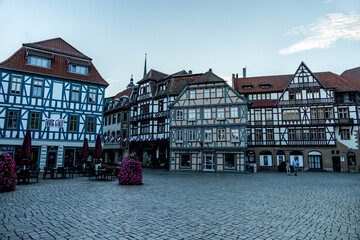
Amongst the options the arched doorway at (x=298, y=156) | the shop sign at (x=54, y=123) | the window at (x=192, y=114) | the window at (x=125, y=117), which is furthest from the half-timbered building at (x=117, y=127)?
the arched doorway at (x=298, y=156)

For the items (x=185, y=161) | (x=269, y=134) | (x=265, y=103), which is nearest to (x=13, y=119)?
(x=185, y=161)

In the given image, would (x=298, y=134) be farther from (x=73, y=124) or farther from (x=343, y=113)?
(x=73, y=124)

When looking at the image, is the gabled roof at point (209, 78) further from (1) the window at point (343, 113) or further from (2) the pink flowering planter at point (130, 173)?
(1) the window at point (343, 113)

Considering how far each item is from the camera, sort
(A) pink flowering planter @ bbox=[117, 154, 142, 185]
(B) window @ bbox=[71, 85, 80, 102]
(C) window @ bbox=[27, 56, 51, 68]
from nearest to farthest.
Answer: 1. (A) pink flowering planter @ bbox=[117, 154, 142, 185]
2. (C) window @ bbox=[27, 56, 51, 68]
3. (B) window @ bbox=[71, 85, 80, 102]

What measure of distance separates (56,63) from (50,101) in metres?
4.17

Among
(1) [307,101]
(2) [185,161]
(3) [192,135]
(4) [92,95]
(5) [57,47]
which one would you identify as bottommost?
(2) [185,161]

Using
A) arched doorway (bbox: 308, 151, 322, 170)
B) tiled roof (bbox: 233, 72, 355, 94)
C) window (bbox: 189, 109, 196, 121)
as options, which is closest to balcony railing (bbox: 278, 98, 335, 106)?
tiled roof (bbox: 233, 72, 355, 94)

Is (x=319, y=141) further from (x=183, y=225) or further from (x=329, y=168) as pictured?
(x=183, y=225)

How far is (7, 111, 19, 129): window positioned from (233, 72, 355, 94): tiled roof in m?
30.0

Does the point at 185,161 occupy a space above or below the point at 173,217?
above

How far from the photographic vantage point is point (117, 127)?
40.5 meters

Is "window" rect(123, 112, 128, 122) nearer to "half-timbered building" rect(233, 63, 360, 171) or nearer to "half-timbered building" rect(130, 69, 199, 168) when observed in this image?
"half-timbered building" rect(130, 69, 199, 168)

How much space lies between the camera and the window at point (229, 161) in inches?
1075

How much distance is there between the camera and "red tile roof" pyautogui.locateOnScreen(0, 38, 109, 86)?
2229 centimetres
